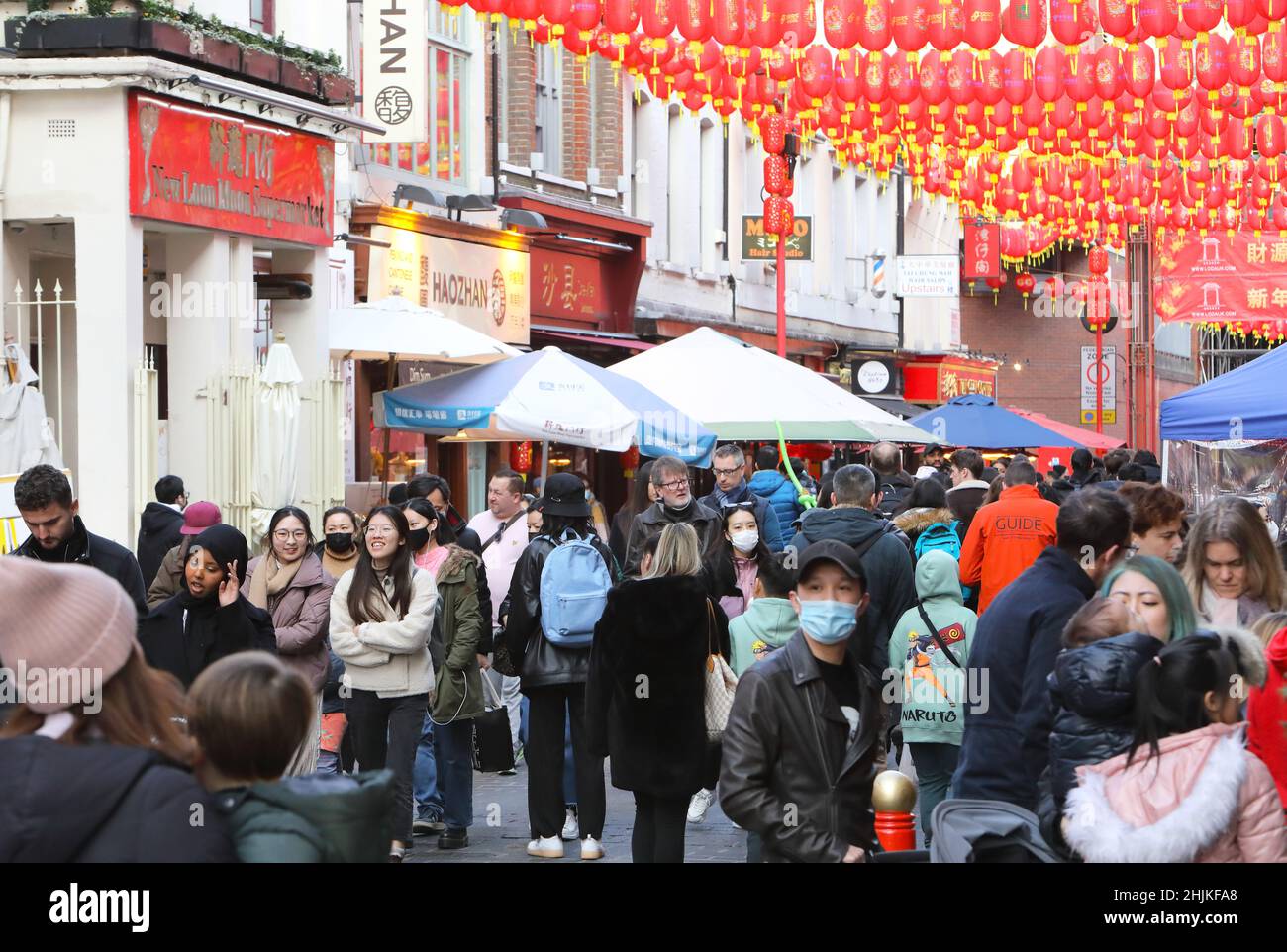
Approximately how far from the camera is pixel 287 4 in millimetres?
17922

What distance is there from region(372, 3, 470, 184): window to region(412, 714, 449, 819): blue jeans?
12033 millimetres

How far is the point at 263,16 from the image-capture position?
57.2ft

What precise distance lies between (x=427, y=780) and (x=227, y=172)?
235 inches

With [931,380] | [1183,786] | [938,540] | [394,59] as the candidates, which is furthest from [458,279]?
[931,380]

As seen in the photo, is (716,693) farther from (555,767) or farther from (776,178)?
(776,178)

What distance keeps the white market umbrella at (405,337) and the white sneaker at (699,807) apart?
6062 millimetres

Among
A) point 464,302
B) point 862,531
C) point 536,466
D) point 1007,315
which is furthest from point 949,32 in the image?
point 1007,315

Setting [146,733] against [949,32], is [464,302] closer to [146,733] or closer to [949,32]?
[949,32]

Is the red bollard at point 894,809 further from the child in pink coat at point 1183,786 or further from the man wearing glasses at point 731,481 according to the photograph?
the man wearing glasses at point 731,481

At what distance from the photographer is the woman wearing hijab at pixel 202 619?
7.46m

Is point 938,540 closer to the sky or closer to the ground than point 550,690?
closer to the sky

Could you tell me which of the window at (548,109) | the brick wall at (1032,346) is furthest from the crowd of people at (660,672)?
the brick wall at (1032,346)

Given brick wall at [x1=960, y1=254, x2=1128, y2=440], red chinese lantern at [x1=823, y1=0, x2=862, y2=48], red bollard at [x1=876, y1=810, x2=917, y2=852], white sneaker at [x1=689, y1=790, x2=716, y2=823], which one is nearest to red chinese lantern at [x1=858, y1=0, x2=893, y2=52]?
red chinese lantern at [x1=823, y1=0, x2=862, y2=48]

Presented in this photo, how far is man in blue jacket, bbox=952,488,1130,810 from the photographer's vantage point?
19.9 ft
